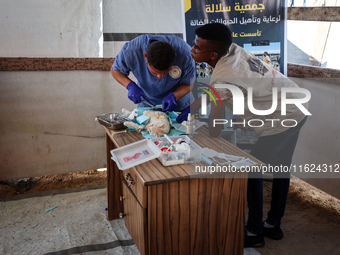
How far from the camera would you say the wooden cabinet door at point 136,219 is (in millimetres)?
1786

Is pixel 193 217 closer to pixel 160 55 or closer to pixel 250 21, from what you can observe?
pixel 160 55

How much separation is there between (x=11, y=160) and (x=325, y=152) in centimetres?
314

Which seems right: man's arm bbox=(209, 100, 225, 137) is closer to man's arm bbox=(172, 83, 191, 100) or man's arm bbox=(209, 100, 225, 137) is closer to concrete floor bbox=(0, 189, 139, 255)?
man's arm bbox=(172, 83, 191, 100)

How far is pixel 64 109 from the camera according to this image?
3422 mm

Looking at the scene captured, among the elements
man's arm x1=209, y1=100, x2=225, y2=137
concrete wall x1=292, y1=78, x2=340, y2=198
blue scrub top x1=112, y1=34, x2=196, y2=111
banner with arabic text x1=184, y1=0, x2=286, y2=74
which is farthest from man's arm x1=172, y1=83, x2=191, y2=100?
concrete wall x1=292, y1=78, x2=340, y2=198

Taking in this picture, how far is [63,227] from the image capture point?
2.72 m

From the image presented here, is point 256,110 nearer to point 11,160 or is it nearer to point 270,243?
point 270,243

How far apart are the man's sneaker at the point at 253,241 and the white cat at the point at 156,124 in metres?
1.00

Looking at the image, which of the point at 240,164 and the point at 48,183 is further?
the point at 48,183

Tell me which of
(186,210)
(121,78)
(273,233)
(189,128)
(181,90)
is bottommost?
(273,233)

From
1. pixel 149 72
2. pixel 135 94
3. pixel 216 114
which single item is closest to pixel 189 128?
pixel 216 114

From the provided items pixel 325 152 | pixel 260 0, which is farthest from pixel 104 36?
pixel 325 152

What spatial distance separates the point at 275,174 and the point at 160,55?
1.20m

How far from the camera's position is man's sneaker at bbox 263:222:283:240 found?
2561 millimetres
